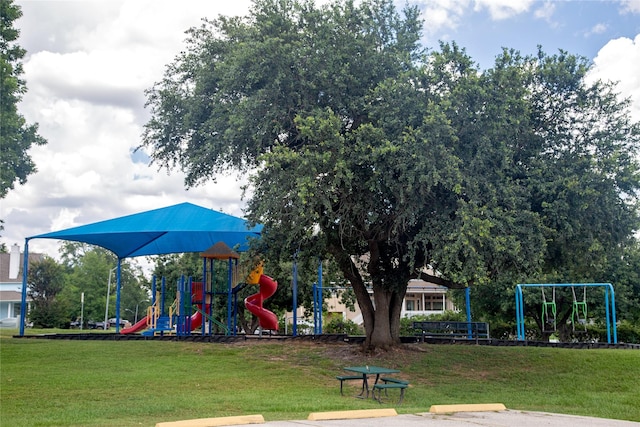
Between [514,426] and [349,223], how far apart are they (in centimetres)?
Answer: 841

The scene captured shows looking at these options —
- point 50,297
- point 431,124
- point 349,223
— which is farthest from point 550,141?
point 50,297

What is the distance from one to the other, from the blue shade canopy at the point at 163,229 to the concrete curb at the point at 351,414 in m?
13.1

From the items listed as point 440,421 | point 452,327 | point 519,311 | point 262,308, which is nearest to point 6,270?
point 262,308

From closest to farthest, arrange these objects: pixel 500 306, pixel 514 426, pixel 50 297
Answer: pixel 514 426 < pixel 500 306 < pixel 50 297

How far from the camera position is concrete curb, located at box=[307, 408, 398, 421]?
11.4 m

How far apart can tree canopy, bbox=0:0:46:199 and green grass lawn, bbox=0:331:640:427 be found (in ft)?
20.1

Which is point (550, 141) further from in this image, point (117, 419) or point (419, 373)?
point (117, 419)

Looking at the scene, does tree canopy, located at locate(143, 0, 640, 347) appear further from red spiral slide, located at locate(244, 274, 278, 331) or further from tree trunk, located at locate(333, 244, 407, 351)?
red spiral slide, located at locate(244, 274, 278, 331)

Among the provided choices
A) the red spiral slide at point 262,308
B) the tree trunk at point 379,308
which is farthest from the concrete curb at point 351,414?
the red spiral slide at point 262,308

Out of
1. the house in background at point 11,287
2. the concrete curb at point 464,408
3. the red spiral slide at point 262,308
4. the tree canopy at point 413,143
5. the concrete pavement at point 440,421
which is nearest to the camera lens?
the concrete pavement at point 440,421

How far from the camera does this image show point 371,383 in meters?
17.0

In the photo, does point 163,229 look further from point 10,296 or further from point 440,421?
point 10,296

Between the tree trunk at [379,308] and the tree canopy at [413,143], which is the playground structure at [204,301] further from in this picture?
the tree canopy at [413,143]

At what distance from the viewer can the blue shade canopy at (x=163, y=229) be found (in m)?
26.1
